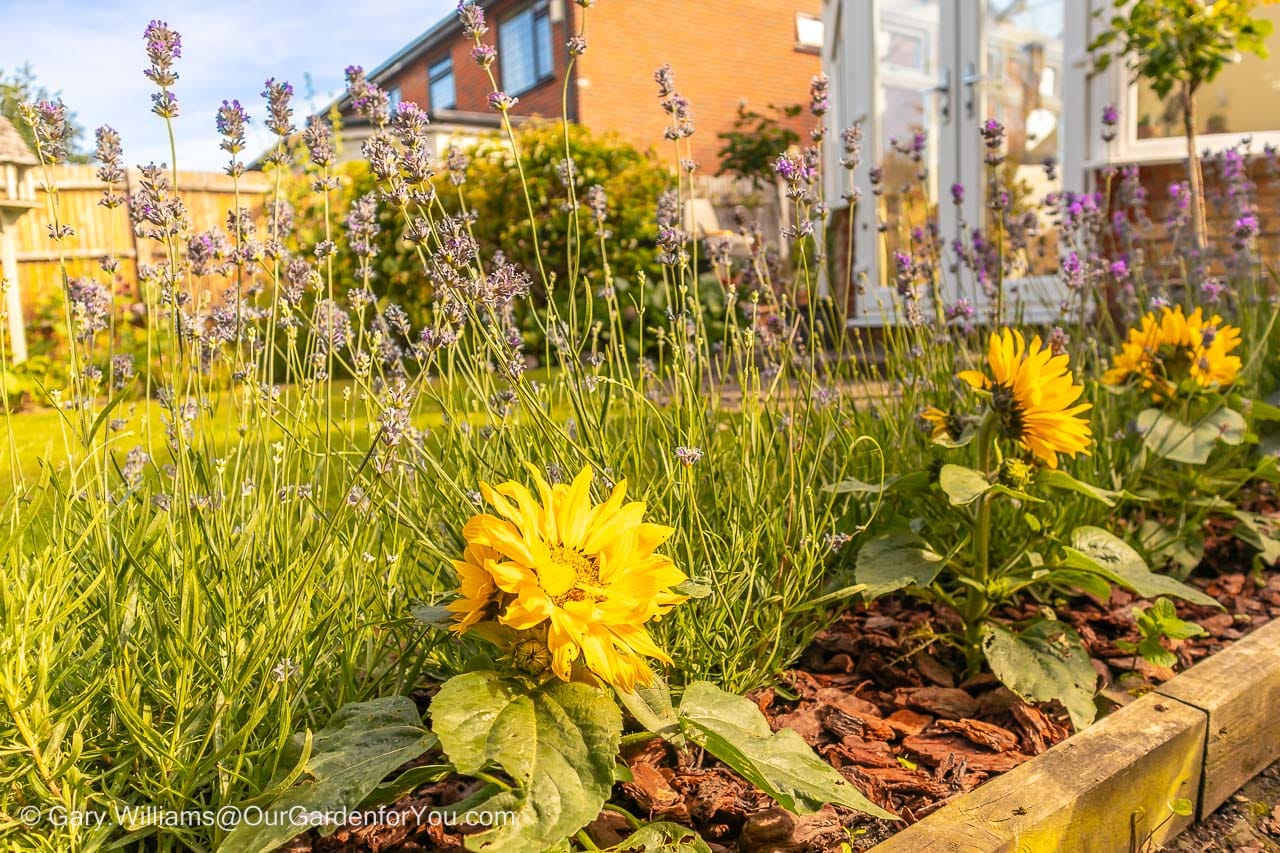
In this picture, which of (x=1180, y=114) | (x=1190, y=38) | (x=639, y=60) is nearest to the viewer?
(x=1190, y=38)

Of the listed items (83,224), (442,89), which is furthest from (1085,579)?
(442,89)

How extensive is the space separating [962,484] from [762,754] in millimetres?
694

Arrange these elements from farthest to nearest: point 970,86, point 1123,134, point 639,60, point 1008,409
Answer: point 639,60 → point 970,86 → point 1123,134 → point 1008,409

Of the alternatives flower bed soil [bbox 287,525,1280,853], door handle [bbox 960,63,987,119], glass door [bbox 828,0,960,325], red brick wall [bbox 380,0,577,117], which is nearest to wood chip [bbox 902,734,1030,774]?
flower bed soil [bbox 287,525,1280,853]

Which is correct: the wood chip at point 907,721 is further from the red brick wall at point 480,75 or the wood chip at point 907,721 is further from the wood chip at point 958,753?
the red brick wall at point 480,75

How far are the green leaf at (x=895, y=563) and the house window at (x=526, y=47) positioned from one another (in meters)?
16.3

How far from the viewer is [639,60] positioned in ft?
57.2

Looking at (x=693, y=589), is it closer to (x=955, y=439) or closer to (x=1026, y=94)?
(x=955, y=439)

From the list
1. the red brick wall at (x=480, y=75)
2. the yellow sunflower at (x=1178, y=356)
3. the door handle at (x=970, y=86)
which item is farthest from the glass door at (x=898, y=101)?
the red brick wall at (x=480, y=75)

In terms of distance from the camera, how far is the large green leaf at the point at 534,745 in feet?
3.62

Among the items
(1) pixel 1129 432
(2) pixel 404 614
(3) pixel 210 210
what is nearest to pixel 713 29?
(3) pixel 210 210

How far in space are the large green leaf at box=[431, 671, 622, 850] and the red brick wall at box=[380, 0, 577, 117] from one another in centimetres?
1598

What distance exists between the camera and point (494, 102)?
1.57 metres

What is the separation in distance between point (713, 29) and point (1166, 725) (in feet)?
59.2
